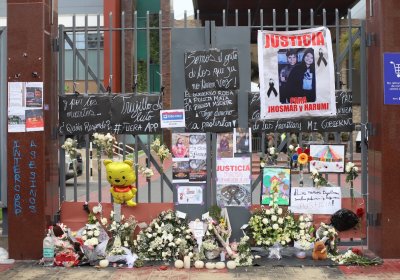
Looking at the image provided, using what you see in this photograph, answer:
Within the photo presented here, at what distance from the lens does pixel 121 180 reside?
6812 millimetres

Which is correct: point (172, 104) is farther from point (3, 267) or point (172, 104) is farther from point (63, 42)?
point (3, 267)

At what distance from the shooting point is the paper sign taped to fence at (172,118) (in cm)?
699

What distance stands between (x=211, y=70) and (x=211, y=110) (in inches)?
21.5

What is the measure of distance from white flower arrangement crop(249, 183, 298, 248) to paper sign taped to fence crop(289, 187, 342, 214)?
24 cm

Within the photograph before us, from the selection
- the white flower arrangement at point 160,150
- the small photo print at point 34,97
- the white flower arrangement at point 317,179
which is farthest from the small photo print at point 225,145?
the small photo print at point 34,97

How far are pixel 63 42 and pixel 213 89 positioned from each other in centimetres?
223

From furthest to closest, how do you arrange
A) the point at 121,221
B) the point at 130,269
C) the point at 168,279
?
the point at 121,221
the point at 130,269
the point at 168,279

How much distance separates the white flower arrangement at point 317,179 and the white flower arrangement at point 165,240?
1.83m

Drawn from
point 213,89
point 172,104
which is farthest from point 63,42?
point 213,89

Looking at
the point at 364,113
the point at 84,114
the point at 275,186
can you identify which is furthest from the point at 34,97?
the point at 364,113

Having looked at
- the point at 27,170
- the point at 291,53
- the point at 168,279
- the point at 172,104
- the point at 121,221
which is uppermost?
the point at 291,53

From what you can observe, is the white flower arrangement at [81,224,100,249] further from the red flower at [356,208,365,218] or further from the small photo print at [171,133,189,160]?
the red flower at [356,208,365,218]

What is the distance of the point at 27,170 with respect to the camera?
6.85 m

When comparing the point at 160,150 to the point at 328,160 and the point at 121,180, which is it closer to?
the point at 121,180
